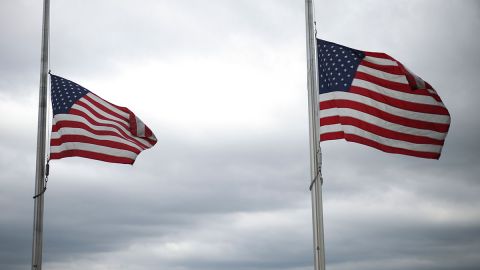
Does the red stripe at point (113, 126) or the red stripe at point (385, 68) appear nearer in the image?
the red stripe at point (385, 68)

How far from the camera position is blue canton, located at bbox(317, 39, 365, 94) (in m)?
23.0

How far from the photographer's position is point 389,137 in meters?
23.0

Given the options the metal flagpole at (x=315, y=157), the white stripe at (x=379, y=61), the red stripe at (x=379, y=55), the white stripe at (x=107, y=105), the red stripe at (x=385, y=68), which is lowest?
the metal flagpole at (x=315, y=157)

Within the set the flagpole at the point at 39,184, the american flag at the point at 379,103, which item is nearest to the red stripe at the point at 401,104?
the american flag at the point at 379,103

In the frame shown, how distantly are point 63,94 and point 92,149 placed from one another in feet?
8.90

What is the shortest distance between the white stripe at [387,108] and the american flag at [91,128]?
30.5ft

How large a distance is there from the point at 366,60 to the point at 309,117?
9.89ft

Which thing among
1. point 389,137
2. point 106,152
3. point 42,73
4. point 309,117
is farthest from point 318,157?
point 42,73

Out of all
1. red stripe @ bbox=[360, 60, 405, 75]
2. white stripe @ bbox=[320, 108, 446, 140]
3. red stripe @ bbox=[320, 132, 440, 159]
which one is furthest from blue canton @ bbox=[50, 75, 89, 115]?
red stripe @ bbox=[360, 60, 405, 75]

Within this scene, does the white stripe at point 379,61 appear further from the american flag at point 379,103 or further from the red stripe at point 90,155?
the red stripe at point 90,155

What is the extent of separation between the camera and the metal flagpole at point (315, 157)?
21206 millimetres

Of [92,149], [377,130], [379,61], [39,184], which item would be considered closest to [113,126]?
[92,149]

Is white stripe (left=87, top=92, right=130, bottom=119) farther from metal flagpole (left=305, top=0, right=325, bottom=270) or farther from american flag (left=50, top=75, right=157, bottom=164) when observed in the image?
metal flagpole (left=305, top=0, right=325, bottom=270)

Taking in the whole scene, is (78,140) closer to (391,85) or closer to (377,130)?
(377,130)
